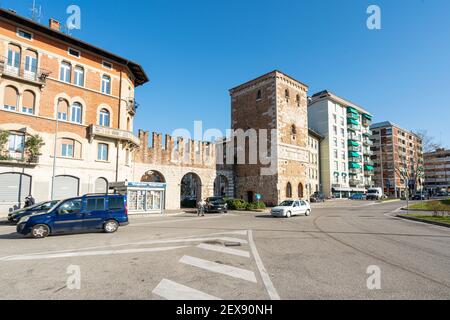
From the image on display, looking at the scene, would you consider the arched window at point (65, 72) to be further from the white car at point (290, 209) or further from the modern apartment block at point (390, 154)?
the modern apartment block at point (390, 154)

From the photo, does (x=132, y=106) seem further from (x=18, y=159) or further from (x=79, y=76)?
(x=18, y=159)

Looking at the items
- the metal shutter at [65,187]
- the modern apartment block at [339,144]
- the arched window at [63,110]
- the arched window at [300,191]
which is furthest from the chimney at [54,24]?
the modern apartment block at [339,144]

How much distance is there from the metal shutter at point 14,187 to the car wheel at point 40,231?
12927 millimetres

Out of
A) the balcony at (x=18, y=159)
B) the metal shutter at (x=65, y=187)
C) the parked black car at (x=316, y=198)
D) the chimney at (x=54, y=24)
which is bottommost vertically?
the parked black car at (x=316, y=198)

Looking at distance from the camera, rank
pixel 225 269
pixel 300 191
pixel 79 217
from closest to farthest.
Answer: pixel 225 269
pixel 79 217
pixel 300 191

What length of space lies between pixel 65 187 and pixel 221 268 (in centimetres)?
2267

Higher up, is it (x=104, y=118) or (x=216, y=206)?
(x=104, y=118)

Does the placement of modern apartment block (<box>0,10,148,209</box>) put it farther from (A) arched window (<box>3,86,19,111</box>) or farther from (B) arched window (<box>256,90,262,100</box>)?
(B) arched window (<box>256,90,262,100</box>)

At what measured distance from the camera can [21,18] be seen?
870 inches

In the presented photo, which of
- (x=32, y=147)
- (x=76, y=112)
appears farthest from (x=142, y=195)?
(x=76, y=112)

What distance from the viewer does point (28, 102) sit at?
75.2 ft

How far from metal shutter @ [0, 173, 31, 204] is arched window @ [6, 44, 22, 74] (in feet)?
28.4

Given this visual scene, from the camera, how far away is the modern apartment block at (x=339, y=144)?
61.1 m
